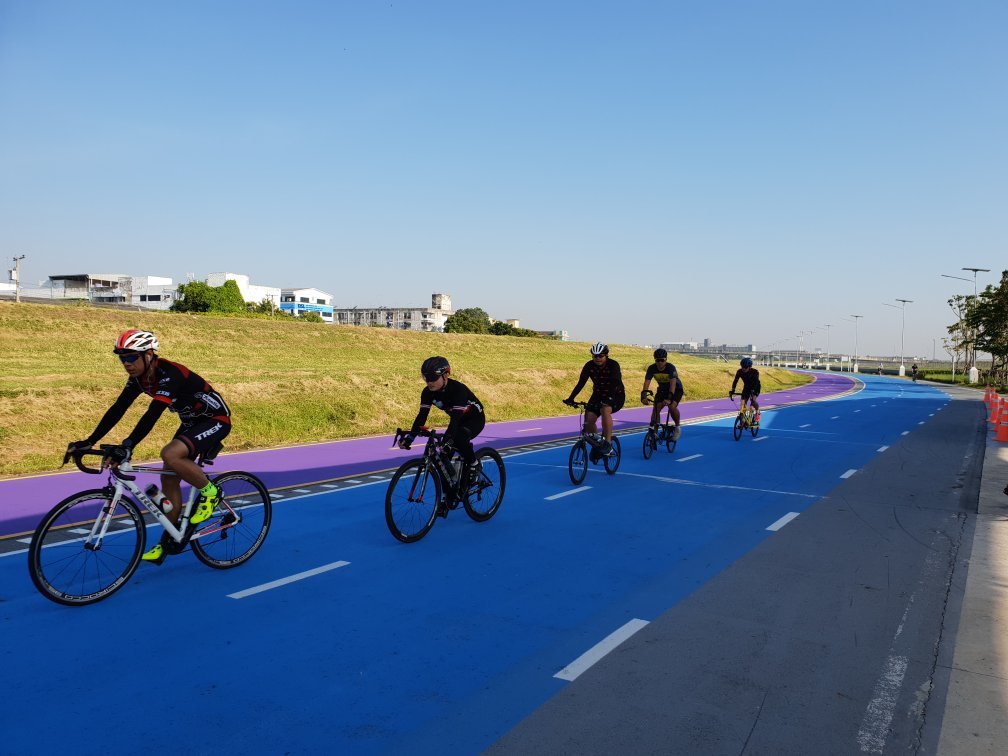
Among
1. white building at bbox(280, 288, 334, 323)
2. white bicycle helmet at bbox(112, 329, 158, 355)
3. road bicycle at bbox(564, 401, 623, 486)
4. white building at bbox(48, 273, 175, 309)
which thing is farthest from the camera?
white building at bbox(280, 288, 334, 323)

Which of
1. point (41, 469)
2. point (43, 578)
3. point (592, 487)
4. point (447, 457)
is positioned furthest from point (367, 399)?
point (43, 578)

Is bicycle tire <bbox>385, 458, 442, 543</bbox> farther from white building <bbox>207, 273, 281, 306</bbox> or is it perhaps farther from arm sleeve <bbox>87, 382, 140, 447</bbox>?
white building <bbox>207, 273, 281, 306</bbox>

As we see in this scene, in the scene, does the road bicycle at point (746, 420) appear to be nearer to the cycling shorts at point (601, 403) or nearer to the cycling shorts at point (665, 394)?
the cycling shorts at point (665, 394)

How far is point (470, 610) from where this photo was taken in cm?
593

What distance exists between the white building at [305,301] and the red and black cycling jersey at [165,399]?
155383mm

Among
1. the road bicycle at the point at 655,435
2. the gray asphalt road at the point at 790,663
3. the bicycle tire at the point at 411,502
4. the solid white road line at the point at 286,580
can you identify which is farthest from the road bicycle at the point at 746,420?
the solid white road line at the point at 286,580

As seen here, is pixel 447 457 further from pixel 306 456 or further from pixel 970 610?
pixel 306 456

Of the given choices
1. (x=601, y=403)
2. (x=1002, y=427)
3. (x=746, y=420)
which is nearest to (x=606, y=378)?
(x=601, y=403)

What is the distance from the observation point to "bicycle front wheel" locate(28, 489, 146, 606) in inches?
221

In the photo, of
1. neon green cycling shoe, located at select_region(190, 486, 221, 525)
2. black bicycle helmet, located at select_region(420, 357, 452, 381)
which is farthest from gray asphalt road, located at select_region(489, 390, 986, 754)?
neon green cycling shoe, located at select_region(190, 486, 221, 525)

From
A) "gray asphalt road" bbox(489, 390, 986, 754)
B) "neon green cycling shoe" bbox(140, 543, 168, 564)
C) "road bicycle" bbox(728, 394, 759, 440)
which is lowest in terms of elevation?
"gray asphalt road" bbox(489, 390, 986, 754)

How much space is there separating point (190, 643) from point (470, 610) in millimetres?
2047

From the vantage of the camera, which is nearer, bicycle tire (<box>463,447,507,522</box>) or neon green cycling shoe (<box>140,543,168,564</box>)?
neon green cycling shoe (<box>140,543,168,564</box>)

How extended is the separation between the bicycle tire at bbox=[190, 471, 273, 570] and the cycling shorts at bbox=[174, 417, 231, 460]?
45 centimetres
